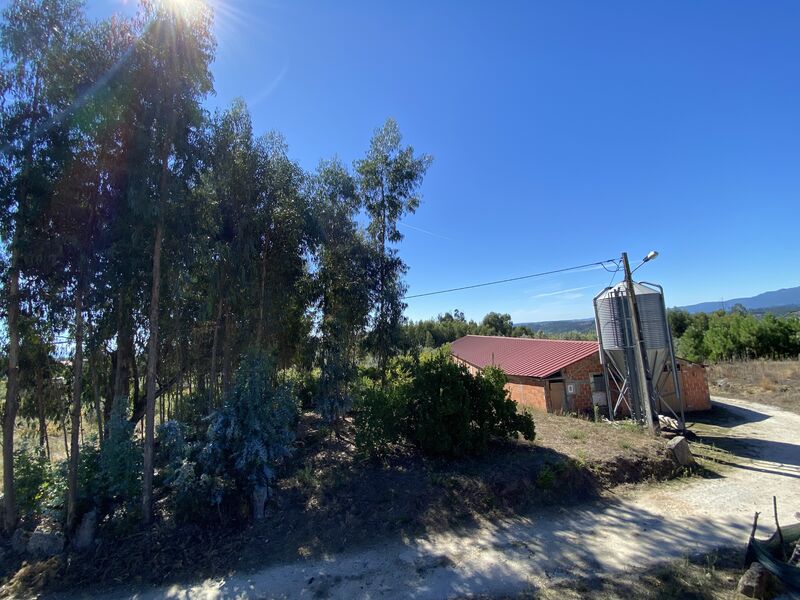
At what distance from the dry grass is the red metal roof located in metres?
6.96

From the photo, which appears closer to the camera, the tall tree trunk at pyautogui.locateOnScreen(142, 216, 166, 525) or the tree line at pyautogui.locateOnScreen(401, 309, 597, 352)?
the tall tree trunk at pyautogui.locateOnScreen(142, 216, 166, 525)

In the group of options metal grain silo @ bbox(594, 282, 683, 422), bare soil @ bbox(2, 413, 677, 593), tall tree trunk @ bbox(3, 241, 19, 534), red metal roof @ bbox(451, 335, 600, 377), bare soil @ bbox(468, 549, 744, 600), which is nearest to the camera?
bare soil @ bbox(468, 549, 744, 600)

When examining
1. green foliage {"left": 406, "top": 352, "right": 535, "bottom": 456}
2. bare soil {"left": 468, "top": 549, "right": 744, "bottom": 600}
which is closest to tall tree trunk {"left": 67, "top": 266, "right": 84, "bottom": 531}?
green foliage {"left": 406, "top": 352, "right": 535, "bottom": 456}

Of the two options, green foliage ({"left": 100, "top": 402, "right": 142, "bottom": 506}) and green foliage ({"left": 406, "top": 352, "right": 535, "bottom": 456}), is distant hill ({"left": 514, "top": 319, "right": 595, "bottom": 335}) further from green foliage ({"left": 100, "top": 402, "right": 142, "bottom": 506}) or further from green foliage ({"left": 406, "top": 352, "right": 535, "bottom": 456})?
green foliage ({"left": 100, "top": 402, "right": 142, "bottom": 506})

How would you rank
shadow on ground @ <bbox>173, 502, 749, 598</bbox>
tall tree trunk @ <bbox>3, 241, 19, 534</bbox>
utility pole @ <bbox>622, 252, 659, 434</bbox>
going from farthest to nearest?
1. utility pole @ <bbox>622, 252, 659, 434</bbox>
2. tall tree trunk @ <bbox>3, 241, 19, 534</bbox>
3. shadow on ground @ <bbox>173, 502, 749, 598</bbox>

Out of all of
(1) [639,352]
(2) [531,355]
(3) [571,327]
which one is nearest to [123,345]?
(1) [639,352]

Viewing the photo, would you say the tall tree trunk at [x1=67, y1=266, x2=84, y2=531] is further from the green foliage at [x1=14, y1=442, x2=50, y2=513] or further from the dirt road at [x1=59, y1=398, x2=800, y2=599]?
the dirt road at [x1=59, y1=398, x2=800, y2=599]

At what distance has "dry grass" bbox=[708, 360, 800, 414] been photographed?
46.6ft

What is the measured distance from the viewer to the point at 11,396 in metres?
5.38

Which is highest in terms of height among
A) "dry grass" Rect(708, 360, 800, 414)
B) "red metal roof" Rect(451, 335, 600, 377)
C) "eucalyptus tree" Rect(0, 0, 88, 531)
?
"eucalyptus tree" Rect(0, 0, 88, 531)

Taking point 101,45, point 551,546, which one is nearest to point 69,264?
point 101,45

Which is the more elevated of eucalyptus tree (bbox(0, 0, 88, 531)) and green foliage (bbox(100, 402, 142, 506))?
eucalyptus tree (bbox(0, 0, 88, 531))

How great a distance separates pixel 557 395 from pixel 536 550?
9122 mm

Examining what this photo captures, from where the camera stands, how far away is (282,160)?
759 cm
